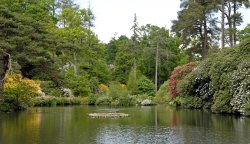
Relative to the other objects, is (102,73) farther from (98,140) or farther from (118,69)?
(98,140)

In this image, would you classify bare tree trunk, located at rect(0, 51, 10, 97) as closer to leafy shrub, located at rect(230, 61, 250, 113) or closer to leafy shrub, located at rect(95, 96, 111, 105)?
leafy shrub, located at rect(230, 61, 250, 113)

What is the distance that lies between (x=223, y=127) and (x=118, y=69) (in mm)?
42548

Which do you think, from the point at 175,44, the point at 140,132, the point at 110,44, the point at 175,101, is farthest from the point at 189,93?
the point at 110,44

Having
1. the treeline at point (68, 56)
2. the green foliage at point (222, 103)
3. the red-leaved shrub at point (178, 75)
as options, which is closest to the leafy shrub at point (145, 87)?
the treeline at point (68, 56)

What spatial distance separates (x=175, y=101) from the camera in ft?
141

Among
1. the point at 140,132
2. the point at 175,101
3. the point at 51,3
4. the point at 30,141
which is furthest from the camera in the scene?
the point at 51,3

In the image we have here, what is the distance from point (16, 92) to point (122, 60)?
32.9m

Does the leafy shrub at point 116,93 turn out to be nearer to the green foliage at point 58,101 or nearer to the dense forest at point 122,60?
the dense forest at point 122,60

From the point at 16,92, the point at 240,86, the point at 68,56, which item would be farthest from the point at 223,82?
the point at 68,56

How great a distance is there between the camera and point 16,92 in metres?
31.0

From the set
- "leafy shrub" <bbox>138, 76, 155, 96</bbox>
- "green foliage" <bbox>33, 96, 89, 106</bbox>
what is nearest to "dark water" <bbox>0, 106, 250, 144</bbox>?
"green foliage" <bbox>33, 96, 89, 106</bbox>

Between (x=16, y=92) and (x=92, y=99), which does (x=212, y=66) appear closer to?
(x=16, y=92)

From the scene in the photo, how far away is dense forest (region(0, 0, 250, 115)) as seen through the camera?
2828cm

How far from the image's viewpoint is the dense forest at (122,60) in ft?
92.8
